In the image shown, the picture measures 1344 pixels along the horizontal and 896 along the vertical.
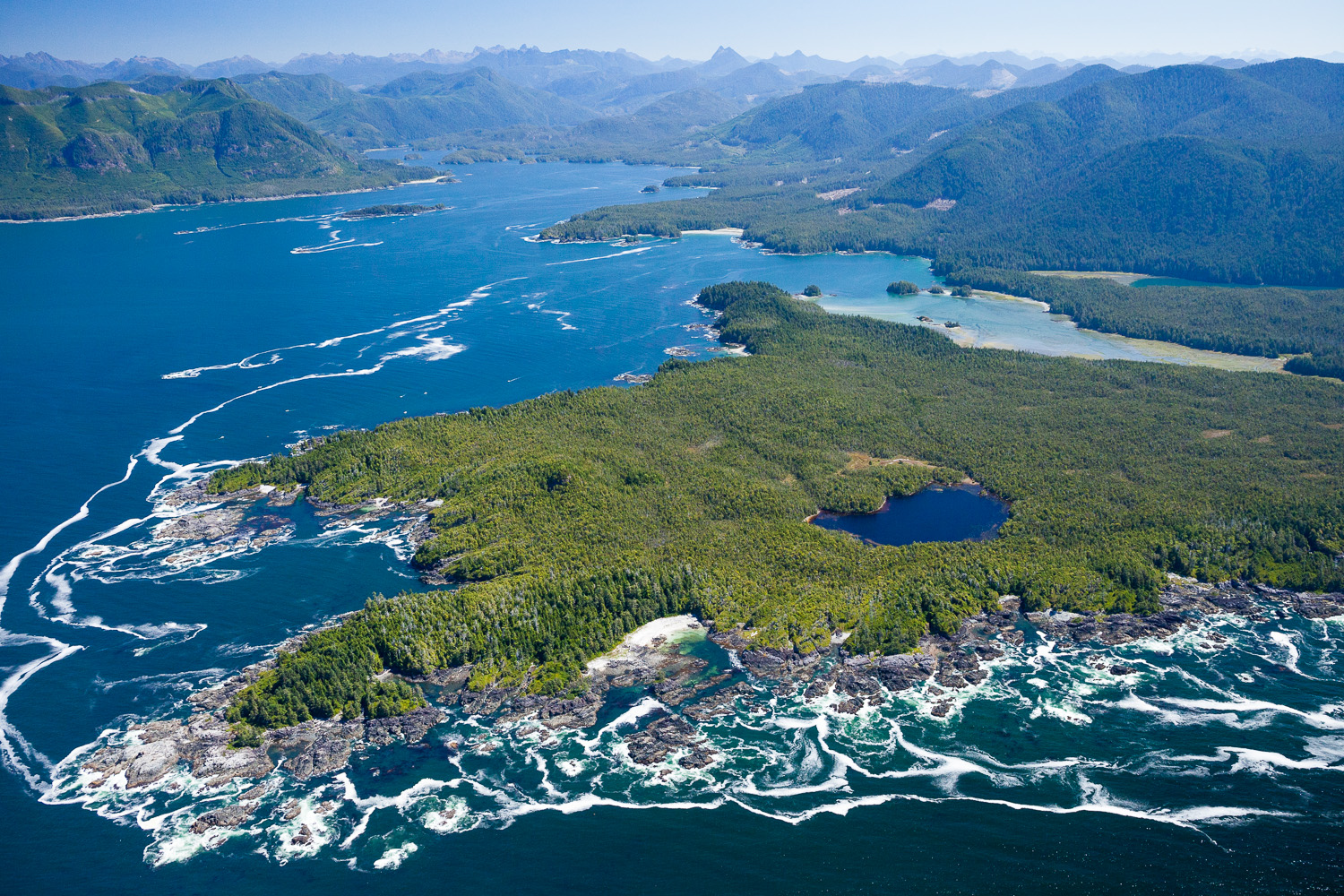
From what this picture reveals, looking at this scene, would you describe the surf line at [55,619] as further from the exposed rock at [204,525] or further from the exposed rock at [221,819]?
the exposed rock at [221,819]

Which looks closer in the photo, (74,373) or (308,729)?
(308,729)

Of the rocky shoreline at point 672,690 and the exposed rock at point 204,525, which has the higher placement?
the exposed rock at point 204,525

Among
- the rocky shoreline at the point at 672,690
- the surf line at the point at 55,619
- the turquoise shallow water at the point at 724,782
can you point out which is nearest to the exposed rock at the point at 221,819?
the rocky shoreline at the point at 672,690

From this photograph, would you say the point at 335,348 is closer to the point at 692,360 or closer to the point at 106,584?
the point at 692,360

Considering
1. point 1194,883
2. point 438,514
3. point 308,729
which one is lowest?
point 1194,883

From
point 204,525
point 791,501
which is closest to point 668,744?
point 791,501

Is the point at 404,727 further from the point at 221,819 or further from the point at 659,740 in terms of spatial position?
the point at 659,740

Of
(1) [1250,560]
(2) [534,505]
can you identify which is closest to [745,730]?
(2) [534,505]
